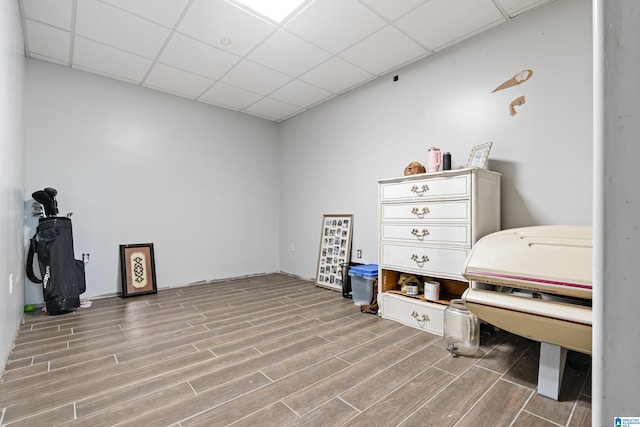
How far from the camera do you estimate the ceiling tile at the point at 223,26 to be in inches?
91.6

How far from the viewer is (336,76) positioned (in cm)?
343

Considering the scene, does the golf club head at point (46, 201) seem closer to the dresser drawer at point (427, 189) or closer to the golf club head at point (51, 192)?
the golf club head at point (51, 192)

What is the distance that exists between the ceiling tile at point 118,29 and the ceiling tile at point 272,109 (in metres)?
1.57

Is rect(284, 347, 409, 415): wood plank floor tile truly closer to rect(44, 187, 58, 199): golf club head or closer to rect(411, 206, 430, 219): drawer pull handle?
rect(411, 206, 430, 219): drawer pull handle

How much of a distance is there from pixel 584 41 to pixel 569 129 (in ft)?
2.03

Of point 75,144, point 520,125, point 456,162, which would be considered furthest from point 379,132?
point 75,144

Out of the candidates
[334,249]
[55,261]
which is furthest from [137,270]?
[334,249]

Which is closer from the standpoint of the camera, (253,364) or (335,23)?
(253,364)

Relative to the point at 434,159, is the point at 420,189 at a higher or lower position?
lower

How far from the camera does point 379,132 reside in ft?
11.5

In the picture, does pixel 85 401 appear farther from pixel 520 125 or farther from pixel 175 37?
pixel 520 125

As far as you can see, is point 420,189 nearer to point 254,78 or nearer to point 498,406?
point 498,406

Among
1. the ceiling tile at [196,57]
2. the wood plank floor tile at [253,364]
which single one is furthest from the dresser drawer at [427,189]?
the ceiling tile at [196,57]

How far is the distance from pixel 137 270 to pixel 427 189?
11.4ft
